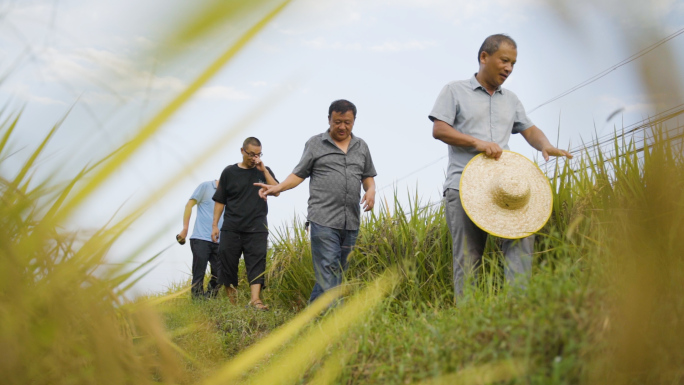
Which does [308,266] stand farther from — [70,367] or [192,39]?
[192,39]

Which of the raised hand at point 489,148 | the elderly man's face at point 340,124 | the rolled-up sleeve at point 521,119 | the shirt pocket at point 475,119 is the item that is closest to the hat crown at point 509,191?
the raised hand at point 489,148

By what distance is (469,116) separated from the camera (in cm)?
365

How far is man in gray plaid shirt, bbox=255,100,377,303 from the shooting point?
14.6ft

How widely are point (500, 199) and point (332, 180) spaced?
1.52 meters

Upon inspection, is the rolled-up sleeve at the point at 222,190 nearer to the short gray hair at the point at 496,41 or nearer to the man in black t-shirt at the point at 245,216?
the man in black t-shirt at the point at 245,216

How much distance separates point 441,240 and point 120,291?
424 centimetres

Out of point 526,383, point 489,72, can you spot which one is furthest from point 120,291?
point 489,72

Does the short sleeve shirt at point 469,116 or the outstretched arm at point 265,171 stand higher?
the outstretched arm at point 265,171

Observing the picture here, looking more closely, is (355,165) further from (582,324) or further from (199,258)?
(582,324)

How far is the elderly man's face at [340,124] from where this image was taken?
15.0 feet

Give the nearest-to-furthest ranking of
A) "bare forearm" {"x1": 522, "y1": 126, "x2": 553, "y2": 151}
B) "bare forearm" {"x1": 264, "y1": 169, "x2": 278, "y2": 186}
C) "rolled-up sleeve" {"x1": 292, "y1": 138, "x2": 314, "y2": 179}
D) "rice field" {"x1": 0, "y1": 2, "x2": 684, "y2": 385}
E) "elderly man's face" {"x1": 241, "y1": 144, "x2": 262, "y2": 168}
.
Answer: "rice field" {"x1": 0, "y1": 2, "x2": 684, "y2": 385}, "bare forearm" {"x1": 522, "y1": 126, "x2": 553, "y2": 151}, "rolled-up sleeve" {"x1": 292, "y1": 138, "x2": 314, "y2": 179}, "bare forearm" {"x1": 264, "y1": 169, "x2": 278, "y2": 186}, "elderly man's face" {"x1": 241, "y1": 144, "x2": 262, "y2": 168}

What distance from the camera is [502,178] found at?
346 centimetres

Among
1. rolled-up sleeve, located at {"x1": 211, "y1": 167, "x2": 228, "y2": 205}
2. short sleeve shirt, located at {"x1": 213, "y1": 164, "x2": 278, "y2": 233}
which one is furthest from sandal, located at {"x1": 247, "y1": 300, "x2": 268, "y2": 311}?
rolled-up sleeve, located at {"x1": 211, "y1": 167, "x2": 228, "y2": 205}

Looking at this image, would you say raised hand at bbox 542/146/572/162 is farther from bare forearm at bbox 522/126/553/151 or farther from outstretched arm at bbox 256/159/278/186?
outstretched arm at bbox 256/159/278/186
